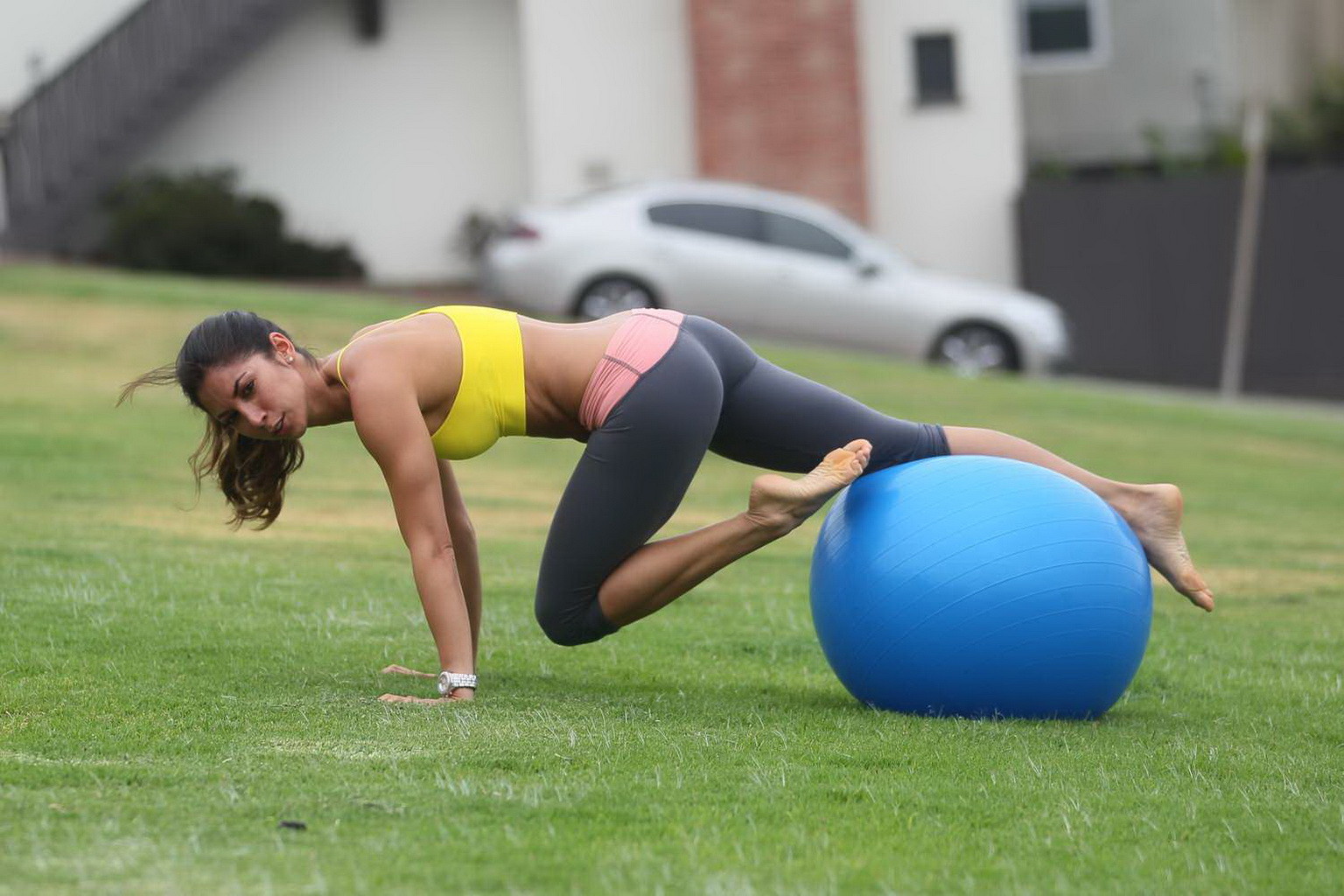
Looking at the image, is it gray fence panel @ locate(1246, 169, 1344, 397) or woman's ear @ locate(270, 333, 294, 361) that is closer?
woman's ear @ locate(270, 333, 294, 361)

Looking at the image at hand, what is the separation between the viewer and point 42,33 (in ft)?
84.6

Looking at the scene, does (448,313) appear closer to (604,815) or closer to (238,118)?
(604,815)

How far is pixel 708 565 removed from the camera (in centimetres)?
567

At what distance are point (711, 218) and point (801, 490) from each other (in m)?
14.9

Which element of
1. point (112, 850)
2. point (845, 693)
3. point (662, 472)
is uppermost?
point (662, 472)

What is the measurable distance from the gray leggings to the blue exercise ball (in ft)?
0.87

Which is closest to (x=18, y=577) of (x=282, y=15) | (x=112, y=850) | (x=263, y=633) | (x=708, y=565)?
(x=263, y=633)

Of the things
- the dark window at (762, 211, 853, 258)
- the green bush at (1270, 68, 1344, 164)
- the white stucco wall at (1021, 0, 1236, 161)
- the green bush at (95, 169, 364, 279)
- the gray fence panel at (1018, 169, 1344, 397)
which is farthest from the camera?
the white stucco wall at (1021, 0, 1236, 161)

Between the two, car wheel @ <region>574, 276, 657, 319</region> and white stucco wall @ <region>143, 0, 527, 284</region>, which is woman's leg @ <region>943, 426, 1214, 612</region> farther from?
white stucco wall @ <region>143, 0, 527, 284</region>

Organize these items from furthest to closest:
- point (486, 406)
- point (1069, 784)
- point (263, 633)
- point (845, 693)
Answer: point (263, 633) → point (845, 693) → point (486, 406) → point (1069, 784)

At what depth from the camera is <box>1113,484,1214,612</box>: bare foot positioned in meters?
5.95

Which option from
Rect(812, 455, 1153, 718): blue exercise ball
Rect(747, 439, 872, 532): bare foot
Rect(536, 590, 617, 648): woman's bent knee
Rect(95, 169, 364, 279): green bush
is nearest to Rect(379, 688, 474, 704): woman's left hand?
Rect(536, 590, 617, 648): woman's bent knee

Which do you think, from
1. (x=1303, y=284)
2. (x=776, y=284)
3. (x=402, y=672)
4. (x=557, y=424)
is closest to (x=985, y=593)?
(x=557, y=424)

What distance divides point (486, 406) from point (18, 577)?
9.64 ft
